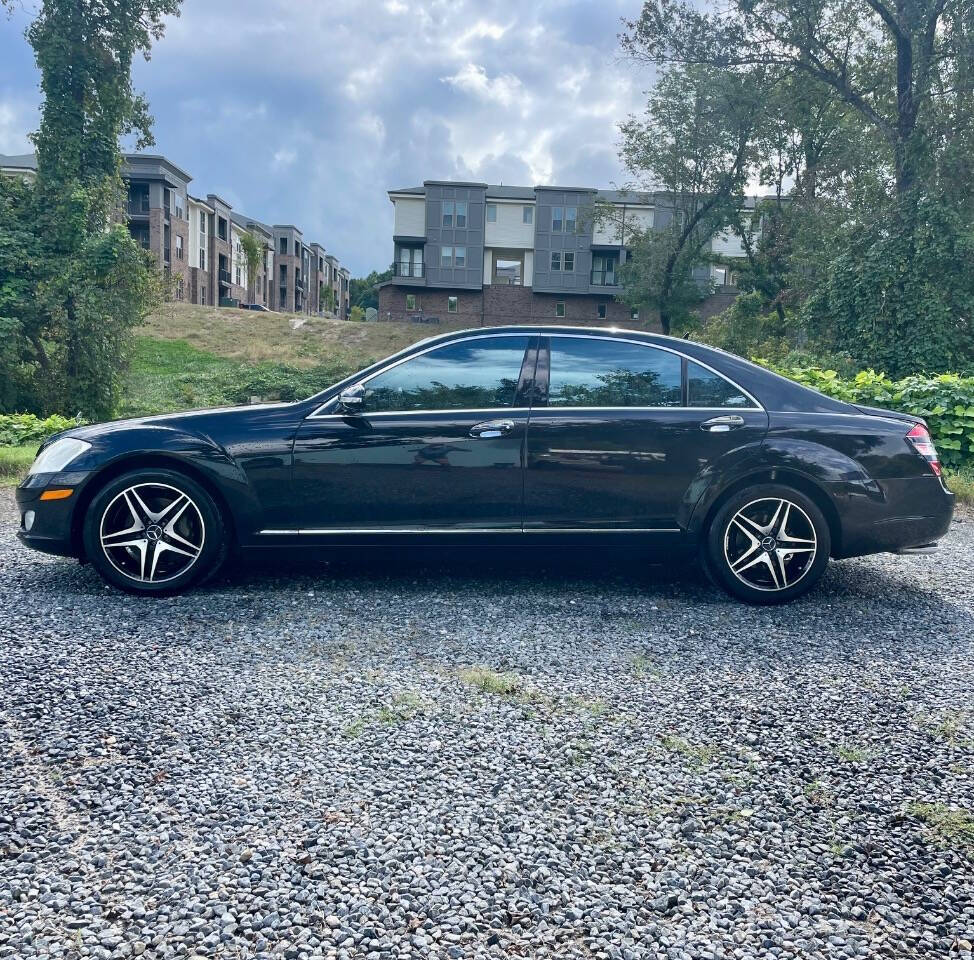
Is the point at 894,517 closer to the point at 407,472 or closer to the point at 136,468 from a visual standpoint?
the point at 407,472

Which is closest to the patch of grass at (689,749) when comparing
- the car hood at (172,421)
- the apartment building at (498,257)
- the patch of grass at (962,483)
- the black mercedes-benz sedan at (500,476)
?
the black mercedes-benz sedan at (500,476)

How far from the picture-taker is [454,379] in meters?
5.11

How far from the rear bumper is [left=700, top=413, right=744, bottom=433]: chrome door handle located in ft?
2.52

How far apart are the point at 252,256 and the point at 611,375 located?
77.2 metres

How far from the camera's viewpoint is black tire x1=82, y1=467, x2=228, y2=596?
4797 mm

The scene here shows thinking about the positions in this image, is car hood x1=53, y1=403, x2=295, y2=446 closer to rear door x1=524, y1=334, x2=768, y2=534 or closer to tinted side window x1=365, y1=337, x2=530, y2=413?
tinted side window x1=365, y1=337, x2=530, y2=413

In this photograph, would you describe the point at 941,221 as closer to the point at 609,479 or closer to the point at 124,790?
the point at 609,479

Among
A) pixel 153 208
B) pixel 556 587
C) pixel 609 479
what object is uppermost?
pixel 153 208

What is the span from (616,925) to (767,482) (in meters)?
3.38

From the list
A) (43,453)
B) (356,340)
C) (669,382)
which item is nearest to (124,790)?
(43,453)

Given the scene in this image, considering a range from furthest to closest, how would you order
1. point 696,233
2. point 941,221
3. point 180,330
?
point 180,330
point 696,233
point 941,221

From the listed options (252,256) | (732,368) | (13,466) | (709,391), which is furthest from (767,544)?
(252,256)

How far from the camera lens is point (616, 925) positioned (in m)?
2.13

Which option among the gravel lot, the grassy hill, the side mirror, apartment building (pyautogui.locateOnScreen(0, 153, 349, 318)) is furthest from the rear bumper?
apartment building (pyautogui.locateOnScreen(0, 153, 349, 318))
